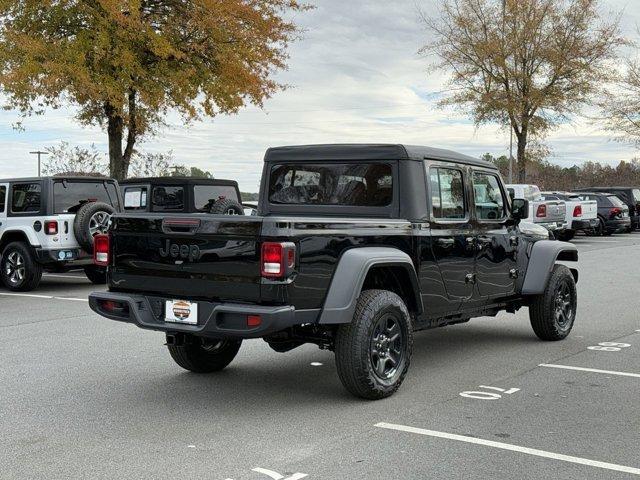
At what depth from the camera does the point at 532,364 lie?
7203 mm

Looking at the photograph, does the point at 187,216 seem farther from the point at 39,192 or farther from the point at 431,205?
the point at 39,192

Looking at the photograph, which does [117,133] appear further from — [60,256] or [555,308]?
[555,308]

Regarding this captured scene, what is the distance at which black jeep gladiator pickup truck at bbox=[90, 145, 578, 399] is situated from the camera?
5344 millimetres

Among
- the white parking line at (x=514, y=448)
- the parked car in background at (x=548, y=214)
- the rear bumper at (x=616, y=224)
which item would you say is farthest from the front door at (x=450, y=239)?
the rear bumper at (x=616, y=224)

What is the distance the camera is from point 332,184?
6.82m

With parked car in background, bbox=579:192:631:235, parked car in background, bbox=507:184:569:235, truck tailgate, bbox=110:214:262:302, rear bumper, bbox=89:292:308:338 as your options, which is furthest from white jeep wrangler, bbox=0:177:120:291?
parked car in background, bbox=579:192:631:235

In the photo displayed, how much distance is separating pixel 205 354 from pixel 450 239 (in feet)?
7.56

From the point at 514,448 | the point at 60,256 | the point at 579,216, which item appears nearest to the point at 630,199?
the point at 579,216

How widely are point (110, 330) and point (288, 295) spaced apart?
4526mm

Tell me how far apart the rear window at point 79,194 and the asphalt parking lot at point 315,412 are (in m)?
4.91

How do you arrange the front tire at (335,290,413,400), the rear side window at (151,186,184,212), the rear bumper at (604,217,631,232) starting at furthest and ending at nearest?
the rear bumper at (604,217,631,232), the rear side window at (151,186,184,212), the front tire at (335,290,413,400)

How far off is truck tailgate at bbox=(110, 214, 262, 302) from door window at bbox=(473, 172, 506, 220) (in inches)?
109

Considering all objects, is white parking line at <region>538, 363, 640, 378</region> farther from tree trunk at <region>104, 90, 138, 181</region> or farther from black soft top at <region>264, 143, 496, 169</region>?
tree trunk at <region>104, 90, 138, 181</region>

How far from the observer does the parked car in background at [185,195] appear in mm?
15109
